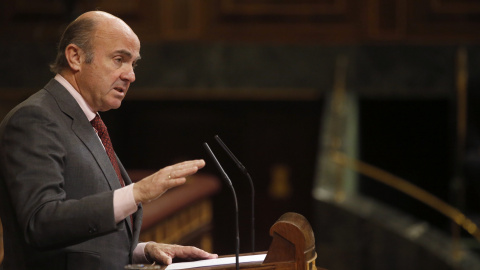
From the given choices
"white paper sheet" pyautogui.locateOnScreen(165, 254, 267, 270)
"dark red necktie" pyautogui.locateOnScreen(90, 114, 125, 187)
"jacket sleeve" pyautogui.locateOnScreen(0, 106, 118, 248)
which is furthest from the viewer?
"dark red necktie" pyautogui.locateOnScreen(90, 114, 125, 187)

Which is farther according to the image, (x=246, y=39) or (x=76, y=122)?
(x=246, y=39)

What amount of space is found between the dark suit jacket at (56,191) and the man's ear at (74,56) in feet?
0.23

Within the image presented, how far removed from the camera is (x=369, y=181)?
5.74 m

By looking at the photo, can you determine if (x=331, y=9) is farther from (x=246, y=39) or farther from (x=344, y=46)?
(x=246, y=39)

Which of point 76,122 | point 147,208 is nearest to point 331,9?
point 147,208

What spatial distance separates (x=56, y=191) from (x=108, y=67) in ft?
1.21

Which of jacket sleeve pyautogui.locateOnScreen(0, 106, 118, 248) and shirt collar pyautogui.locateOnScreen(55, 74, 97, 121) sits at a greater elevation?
shirt collar pyautogui.locateOnScreen(55, 74, 97, 121)

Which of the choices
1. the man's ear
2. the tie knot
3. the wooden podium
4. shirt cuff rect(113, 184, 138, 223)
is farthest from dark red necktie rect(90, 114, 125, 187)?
the wooden podium

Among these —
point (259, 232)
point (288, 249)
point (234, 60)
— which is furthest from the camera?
point (259, 232)

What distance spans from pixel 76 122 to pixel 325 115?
416cm

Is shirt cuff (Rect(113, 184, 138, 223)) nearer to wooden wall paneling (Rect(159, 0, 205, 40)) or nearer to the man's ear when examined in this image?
the man's ear

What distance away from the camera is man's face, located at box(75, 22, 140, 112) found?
176 cm

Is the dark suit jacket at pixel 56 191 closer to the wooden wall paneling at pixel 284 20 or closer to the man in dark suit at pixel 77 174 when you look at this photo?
the man in dark suit at pixel 77 174

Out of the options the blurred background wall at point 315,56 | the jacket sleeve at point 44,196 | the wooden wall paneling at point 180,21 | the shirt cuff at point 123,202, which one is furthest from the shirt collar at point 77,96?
the wooden wall paneling at point 180,21
